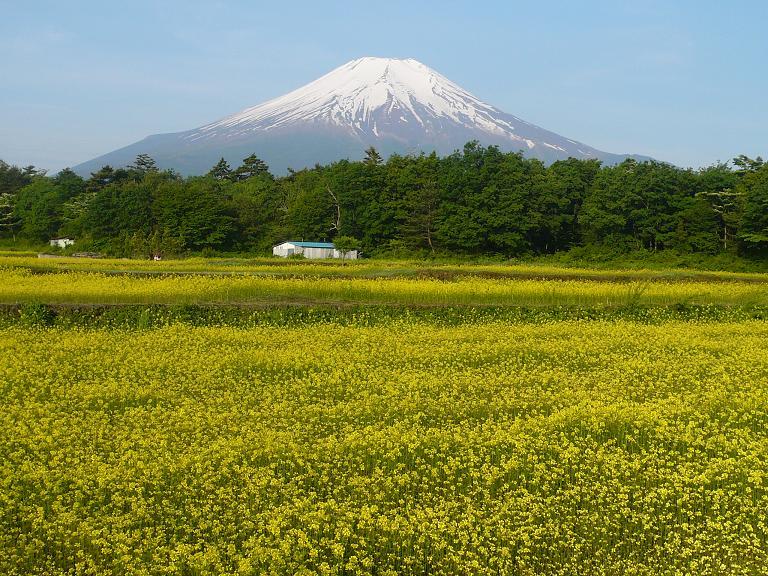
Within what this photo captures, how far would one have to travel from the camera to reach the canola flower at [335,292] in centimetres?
1572

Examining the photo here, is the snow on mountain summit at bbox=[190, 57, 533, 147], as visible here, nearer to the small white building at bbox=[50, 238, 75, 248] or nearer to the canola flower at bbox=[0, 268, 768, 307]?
the small white building at bbox=[50, 238, 75, 248]

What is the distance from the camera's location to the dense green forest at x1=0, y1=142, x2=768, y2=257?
42.0 meters

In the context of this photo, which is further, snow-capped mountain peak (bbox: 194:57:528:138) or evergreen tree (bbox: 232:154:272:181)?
snow-capped mountain peak (bbox: 194:57:528:138)

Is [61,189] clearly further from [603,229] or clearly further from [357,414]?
[357,414]

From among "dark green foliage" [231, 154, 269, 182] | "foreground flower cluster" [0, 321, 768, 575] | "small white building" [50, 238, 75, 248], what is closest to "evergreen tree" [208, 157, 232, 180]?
"dark green foliage" [231, 154, 269, 182]

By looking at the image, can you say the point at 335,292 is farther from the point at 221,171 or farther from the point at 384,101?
the point at 384,101

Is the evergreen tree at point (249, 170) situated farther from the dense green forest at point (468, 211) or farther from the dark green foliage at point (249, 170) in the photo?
the dense green forest at point (468, 211)

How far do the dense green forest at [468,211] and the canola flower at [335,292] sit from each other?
2154cm

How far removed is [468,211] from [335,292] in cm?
2869

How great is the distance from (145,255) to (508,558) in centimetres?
4121

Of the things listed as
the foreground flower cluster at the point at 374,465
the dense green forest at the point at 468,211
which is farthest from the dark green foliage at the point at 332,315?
the dense green forest at the point at 468,211

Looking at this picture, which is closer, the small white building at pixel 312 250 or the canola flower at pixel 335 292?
the canola flower at pixel 335 292

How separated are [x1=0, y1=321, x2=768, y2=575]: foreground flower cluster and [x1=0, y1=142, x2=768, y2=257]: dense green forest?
33.0 metres

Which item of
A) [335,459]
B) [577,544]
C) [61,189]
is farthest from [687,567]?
[61,189]
